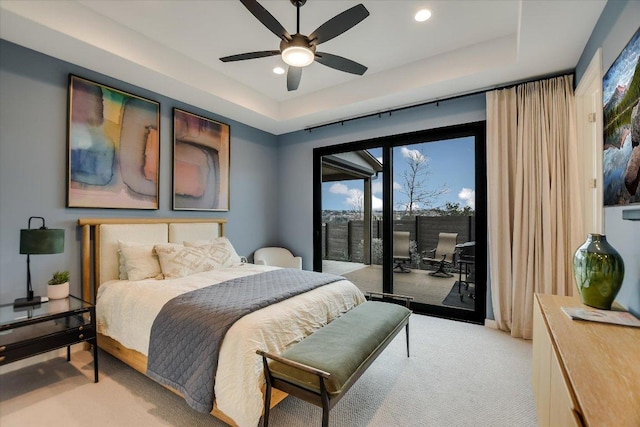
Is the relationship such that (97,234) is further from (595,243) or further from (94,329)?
(595,243)

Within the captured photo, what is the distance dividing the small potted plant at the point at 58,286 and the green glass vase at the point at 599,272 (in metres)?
3.74

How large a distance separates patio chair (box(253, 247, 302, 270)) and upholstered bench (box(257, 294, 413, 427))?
2499 mm

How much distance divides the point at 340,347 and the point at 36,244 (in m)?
2.40

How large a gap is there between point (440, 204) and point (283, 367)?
3074mm

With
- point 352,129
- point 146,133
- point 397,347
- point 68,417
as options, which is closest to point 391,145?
point 352,129

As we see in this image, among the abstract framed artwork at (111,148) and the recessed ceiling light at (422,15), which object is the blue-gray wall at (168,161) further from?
the recessed ceiling light at (422,15)

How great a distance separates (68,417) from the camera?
73.7 inches

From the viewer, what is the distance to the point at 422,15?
98.9 inches

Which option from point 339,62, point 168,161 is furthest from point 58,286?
point 339,62

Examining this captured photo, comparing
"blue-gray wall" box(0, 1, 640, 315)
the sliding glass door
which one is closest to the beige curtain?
the sliding glass door

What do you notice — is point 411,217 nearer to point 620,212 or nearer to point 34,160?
point 620,212

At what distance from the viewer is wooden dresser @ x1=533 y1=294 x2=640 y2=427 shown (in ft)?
2.64

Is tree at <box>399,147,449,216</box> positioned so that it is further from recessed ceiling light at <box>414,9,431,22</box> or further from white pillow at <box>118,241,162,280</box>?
white pillow at <box>118,241,162,280</box>

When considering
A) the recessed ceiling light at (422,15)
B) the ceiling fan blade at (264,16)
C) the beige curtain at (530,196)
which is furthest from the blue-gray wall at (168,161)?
the ceiling fan blade at (264,16)
